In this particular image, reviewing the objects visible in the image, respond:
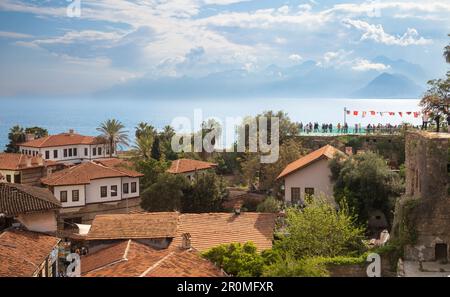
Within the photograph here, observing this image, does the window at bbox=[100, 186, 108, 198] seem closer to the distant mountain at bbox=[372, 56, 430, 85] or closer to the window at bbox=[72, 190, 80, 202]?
the window at bbox=[72, 190, 80, 202]

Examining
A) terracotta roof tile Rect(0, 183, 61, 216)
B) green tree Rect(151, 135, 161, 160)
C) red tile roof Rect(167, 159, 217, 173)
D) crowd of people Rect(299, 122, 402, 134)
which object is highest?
crowd of people Rect(299, 122, 402, 134)

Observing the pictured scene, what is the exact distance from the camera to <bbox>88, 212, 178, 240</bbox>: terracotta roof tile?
865 inches

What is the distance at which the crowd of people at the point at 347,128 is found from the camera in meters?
43.0

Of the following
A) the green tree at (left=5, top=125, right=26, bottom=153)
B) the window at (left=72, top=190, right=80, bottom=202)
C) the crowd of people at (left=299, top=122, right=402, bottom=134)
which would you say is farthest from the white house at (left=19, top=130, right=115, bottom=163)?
the crowd of people at (left=299, top=122, right=402, bottom=134)

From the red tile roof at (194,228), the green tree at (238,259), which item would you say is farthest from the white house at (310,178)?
the green tree at (238,259)

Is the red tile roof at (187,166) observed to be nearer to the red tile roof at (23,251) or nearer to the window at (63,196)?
the window at (63,196)

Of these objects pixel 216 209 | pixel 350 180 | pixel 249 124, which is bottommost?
pixel 216 209

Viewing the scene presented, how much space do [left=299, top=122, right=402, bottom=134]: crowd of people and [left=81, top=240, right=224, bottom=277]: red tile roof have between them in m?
26.4

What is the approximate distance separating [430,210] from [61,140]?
124 ft

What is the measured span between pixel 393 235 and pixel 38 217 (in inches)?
536

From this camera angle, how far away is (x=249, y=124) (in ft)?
143

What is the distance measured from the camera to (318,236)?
70.4ft
